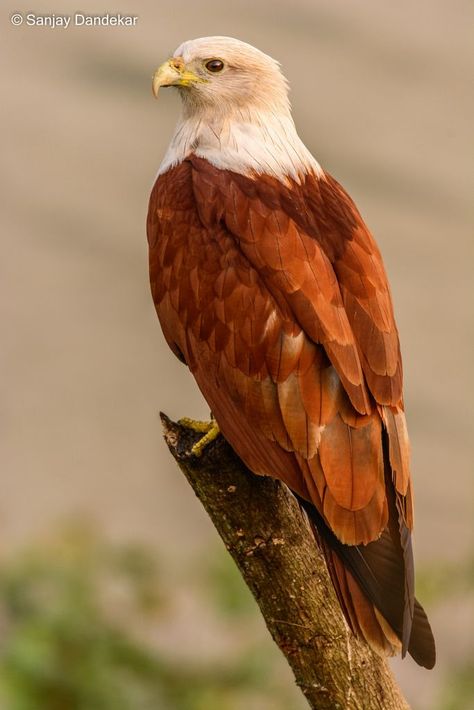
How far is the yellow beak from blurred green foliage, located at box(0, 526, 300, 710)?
5.11 feet

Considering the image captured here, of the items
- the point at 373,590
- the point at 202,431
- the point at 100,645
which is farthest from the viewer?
the point at 100,645

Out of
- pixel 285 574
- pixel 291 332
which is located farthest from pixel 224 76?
pixel 285 574

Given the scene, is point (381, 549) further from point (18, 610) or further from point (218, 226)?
point (18, 610)

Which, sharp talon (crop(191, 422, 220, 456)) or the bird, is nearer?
the bird

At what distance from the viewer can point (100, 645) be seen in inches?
135

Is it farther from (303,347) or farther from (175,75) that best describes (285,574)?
(175,75)

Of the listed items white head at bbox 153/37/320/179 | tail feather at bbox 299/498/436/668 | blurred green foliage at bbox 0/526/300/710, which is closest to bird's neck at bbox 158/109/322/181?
white head at bbox 153/37/320/179

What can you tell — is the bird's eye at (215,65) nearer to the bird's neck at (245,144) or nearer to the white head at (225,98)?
the white head at (225,98)

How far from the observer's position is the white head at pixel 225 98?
279cm

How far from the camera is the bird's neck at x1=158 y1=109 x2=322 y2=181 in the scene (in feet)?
8.82

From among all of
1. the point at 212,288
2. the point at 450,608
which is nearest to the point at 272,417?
the point at 212,288

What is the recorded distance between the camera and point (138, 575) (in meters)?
3.80

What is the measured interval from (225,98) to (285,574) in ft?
3.87

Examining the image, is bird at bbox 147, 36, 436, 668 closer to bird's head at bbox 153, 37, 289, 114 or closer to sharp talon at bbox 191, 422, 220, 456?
sharp talon at bbox 191, 422, 220, 456
